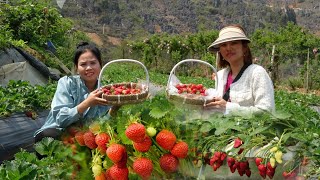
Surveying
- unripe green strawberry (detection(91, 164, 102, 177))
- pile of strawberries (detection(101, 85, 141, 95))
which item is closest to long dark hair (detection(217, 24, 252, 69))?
pile of strawberries (detection(101, 85, 141, 95))

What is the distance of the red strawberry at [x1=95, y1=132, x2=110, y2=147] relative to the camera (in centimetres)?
202

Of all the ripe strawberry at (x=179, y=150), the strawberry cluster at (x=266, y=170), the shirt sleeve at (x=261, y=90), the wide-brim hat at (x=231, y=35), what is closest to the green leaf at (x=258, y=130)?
the strawberry cluster at (x=266, y=170)

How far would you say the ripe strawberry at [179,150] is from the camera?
6.48 ft

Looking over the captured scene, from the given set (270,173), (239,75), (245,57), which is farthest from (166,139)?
(245,57)

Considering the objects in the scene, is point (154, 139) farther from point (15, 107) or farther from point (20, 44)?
point (20, 44)

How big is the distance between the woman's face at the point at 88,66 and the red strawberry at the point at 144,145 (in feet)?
4.77

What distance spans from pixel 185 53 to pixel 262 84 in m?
30.0

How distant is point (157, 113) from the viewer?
1983 mm

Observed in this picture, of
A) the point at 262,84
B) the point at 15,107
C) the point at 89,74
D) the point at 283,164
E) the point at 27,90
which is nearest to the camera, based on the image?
the point at 283,164

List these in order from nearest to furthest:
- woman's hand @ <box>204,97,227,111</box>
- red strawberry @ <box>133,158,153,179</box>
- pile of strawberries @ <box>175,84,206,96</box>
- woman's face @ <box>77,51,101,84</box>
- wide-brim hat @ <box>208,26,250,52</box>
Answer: red strawberry @ <box>133,158,153,179</box>, woman's hand @ <box>204,97,227,111</box>, pile of strawberries @ <box>175,84,206,96</box>, wide-brim hat @ <box>208,26,250,52</box>, woman's face @ <box>77,51,101,84</box>

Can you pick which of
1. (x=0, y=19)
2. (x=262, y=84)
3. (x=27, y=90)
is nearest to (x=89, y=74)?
(x=262, y=84)

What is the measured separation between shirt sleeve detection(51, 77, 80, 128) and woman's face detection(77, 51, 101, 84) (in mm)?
133

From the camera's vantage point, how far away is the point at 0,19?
13172 millimetres

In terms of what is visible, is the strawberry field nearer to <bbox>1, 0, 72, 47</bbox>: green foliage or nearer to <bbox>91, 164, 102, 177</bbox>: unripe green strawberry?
<bbox>91, 164, 102, 177</bbox>: unripe green strawberry
